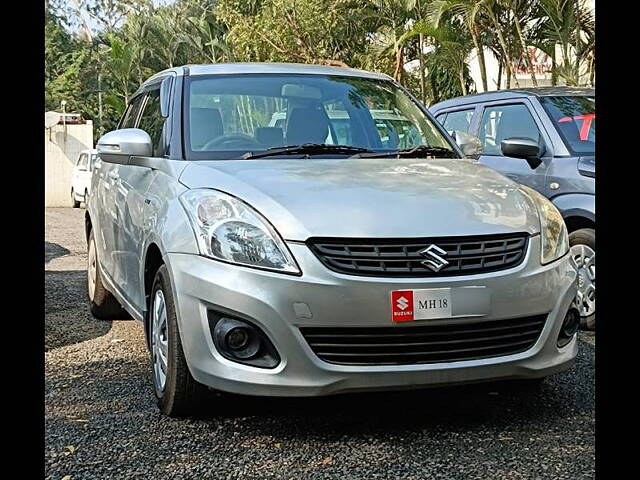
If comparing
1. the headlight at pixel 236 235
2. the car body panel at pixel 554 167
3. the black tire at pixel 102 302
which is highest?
the car body panel at pixel 554 167

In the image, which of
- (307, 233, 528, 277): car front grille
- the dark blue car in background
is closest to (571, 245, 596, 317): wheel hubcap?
the dark blue car in background

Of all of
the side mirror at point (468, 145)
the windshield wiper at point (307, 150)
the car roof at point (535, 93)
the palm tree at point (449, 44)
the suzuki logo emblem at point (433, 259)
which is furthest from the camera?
the palm tree at point (449, 44)

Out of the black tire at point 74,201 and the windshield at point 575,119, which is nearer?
the windshield at point 575,119

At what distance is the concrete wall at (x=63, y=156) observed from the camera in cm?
2355

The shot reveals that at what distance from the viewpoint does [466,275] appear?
10.9ft

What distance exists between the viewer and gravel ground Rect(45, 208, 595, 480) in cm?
319

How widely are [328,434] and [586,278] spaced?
9.97 ft

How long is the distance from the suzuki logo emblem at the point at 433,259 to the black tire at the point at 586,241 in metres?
2.76

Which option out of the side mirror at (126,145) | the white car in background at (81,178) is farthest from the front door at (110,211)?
the white car in background at (81,178)

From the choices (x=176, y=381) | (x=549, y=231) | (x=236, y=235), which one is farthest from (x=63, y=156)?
(x=549, y=231)

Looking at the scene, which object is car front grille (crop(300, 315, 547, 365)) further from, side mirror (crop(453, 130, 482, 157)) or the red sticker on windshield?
the red sticker on windshield

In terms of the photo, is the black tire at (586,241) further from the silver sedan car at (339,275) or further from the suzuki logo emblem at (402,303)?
the suzuki logo emblem at (402,303)
